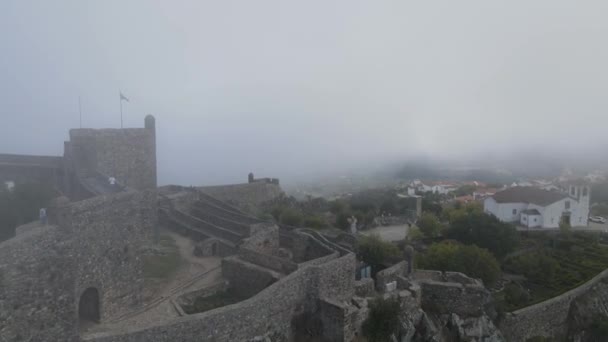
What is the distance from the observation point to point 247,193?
119ft

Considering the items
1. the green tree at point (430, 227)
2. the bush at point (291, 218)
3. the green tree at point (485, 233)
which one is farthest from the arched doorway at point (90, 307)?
the green tree at point (430, 227)

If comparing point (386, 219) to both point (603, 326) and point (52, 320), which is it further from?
point (52, 320)

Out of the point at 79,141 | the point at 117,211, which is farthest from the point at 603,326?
the point at 79,141

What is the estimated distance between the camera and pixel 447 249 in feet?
83.8

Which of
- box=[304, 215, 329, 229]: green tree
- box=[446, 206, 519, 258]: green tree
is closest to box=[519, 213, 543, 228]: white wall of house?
box=[446, 206, 519, 258]: green tree

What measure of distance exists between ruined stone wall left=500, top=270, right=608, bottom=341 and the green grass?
13851mm

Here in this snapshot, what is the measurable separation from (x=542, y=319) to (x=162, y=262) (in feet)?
58.9

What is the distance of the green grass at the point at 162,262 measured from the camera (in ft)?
57.8

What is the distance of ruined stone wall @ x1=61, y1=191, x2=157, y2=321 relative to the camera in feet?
38.9

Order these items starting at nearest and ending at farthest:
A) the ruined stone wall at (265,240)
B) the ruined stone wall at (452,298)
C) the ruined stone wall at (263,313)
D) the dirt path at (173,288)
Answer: the ruined stone wall at (263,313) < the dirt path at (173,288) < the ruined stone wall at (452,298) < the ruined stone wall at (265,240)

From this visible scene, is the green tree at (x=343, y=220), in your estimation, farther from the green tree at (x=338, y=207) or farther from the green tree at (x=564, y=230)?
the green tree at (x=564, y=230)

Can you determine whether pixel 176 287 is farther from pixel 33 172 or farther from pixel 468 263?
pixel 468 263

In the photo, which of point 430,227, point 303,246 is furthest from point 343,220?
point 303,246

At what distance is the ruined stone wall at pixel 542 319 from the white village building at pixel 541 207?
17328 millimetres
